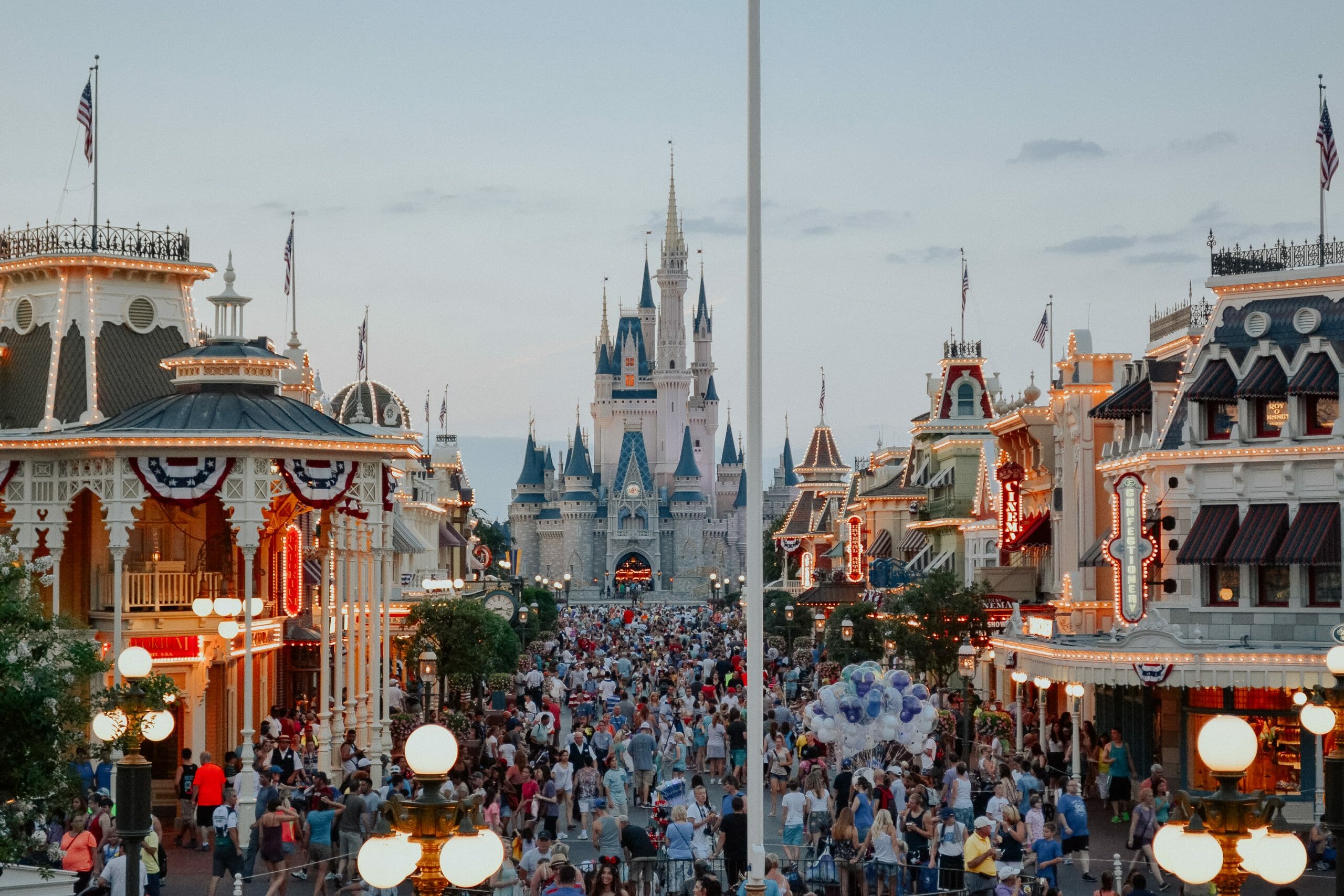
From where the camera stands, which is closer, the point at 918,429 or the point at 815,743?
the point at 815,743

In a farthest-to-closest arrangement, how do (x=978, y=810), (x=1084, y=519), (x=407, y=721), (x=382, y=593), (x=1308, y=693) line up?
1. (x=1084, y=519)
2. (x=407, y=721)
3. (x=382, y=593)
4. (x=1308, y=693)
5. (x=978, y=810)

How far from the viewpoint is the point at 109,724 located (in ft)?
51.5

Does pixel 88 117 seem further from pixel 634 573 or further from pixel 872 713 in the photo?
pixel 634 573

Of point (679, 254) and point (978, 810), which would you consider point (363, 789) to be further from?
point (679, 254)

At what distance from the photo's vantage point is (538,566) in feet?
542

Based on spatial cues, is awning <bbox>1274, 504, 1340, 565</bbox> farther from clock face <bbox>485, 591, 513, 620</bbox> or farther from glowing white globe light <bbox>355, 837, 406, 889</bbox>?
clock face <bbox>485, 591, 513, 620</bbox>

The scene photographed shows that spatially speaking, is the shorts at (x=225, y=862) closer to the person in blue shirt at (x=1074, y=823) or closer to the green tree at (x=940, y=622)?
the person in blue shirt at (x=1074, y=823)

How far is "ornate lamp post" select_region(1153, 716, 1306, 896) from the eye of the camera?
8570 millimetres

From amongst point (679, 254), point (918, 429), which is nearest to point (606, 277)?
point (679, 254)

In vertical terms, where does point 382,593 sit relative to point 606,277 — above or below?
below

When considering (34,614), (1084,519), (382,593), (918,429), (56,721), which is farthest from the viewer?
(918,429)

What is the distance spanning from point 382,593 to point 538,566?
137 m

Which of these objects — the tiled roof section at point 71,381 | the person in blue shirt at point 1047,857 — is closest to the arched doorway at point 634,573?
the tiled roof section at point 71,381

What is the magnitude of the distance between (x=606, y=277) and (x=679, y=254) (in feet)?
30.0
